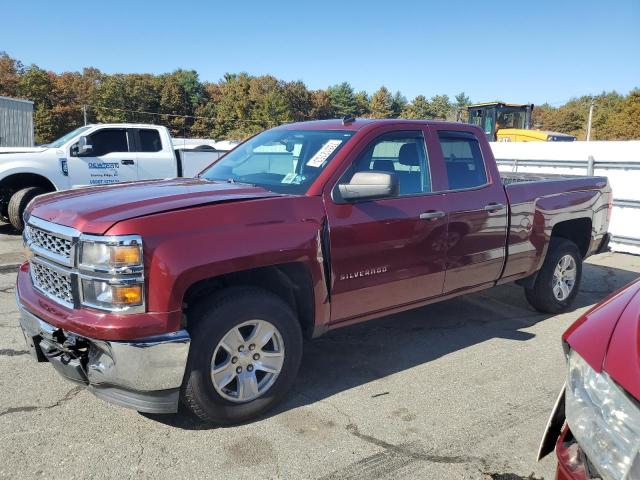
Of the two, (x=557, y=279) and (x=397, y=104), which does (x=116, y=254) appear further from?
(x=397, y=104)

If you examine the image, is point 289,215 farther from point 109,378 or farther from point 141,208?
point 109,378

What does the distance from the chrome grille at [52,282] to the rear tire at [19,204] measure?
6.55 m

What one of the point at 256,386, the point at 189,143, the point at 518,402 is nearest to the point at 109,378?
the point at 256,386

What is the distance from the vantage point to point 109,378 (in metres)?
2.81

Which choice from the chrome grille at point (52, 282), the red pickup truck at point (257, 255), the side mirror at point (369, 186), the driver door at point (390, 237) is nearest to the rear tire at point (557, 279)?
the red pickup truck at point (257, 255)

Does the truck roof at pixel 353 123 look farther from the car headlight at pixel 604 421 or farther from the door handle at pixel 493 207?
the car headlight at pixel 604 421

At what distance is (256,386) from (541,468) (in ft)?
5.58

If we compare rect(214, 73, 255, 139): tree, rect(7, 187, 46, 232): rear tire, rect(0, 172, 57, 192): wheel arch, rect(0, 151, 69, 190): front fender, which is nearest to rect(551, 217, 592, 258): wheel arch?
rect(7, 187, 46, 232): rear tire

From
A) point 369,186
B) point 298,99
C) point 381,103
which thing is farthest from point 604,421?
point 381,103

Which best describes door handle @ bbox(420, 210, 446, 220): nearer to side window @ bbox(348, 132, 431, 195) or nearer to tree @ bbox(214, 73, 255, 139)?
side window @ bbox(348, 132, 431, 195)

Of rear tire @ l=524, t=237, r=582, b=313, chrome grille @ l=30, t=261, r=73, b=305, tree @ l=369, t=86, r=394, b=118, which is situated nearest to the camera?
chrome grille @ l=30, t=261, r=73, b=305

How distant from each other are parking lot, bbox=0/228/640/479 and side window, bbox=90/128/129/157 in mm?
6063

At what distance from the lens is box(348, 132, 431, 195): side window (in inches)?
160

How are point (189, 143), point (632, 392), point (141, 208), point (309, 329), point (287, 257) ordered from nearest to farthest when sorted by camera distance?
point (632, 392)
point (141, 208)
point (287, 257)
point (309, 329)
point (189, 143)
